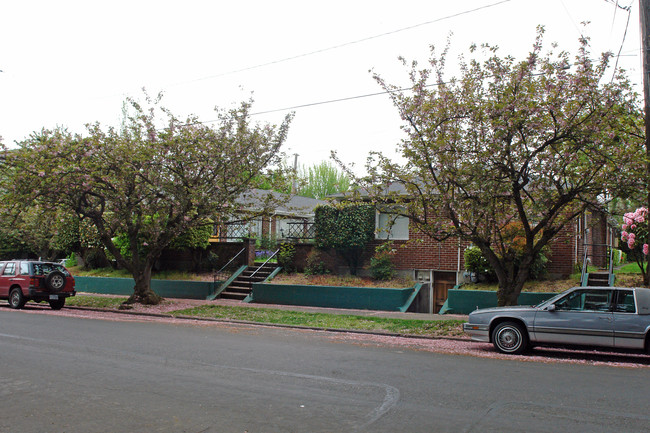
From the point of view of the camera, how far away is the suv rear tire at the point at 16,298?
61.2ft

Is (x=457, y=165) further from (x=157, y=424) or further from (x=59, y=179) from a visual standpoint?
(x=59, y=179)

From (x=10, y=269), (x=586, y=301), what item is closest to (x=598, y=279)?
(x=586, y=301)

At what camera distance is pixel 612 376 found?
27.3 ft

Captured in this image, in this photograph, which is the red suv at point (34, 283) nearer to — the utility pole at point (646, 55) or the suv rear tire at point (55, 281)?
the suv rear tire at point (55, 281)

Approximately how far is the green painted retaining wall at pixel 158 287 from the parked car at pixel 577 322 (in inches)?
548

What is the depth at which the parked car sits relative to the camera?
9.89m

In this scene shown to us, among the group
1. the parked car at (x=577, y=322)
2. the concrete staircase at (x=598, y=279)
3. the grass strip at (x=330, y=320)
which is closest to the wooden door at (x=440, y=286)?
the concrete staircase at (x=598, y=279)

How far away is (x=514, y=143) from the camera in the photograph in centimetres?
1212

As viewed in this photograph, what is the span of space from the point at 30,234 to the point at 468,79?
26.7 meters

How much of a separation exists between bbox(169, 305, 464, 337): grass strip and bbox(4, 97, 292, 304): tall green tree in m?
3.10

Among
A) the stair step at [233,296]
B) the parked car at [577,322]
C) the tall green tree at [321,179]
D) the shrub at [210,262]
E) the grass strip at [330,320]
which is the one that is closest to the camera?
the parked car at [577,322]

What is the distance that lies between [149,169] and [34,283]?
5.82 metres

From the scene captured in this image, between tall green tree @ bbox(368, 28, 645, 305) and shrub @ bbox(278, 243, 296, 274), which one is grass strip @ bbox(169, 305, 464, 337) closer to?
tall green tree @ bbox(368, 28, 645, 305)

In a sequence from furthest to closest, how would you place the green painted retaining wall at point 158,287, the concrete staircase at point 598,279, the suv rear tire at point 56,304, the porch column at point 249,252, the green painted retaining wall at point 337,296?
the porch column at point 249,252, the green painted retaining wall at point 158,287, the suv rear tire at point 56,304, the green painted retaining wall at point 337,296, the concrete staircase at point 598,279
